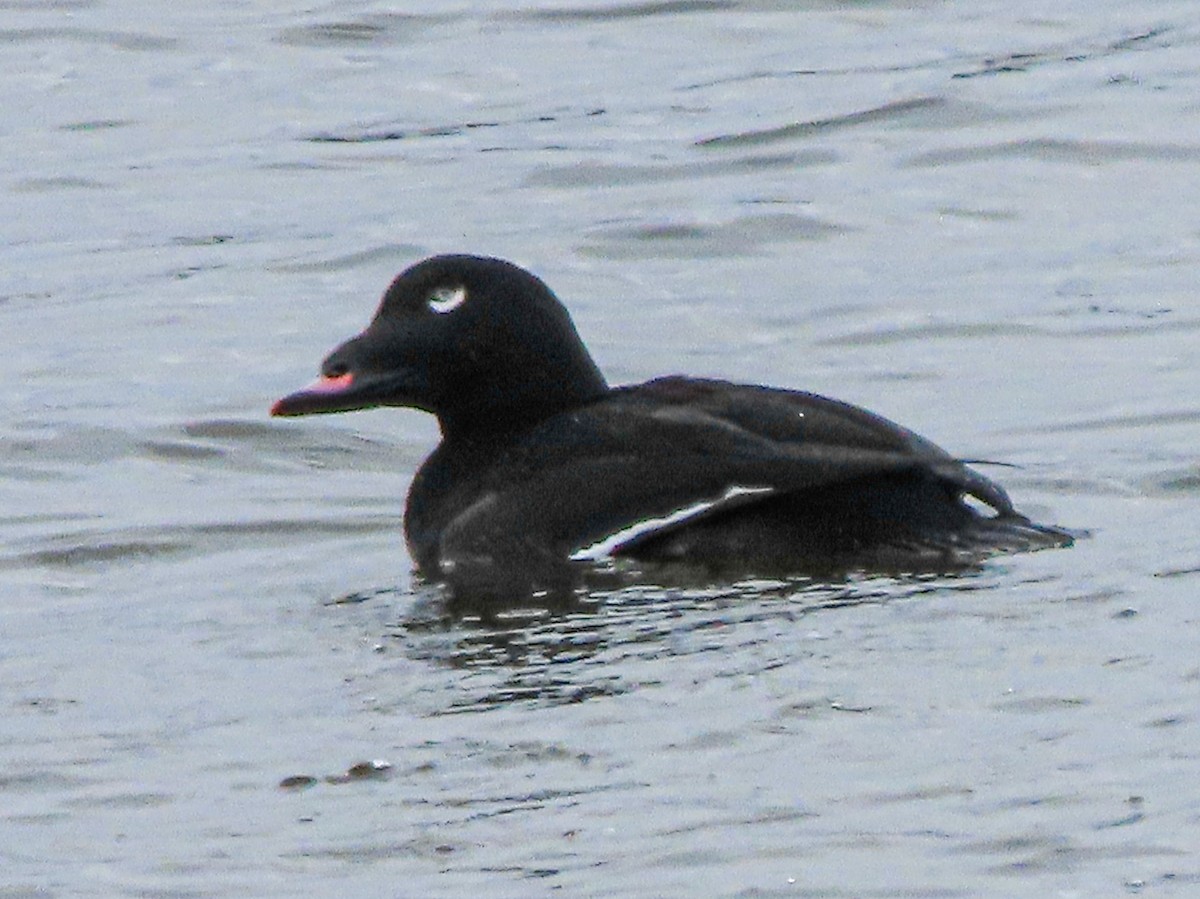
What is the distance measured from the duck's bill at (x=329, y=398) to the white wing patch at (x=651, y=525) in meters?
0.88

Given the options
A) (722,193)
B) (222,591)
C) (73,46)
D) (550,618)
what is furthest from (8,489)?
(73,46)

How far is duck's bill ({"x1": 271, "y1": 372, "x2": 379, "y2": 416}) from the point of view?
832 cm

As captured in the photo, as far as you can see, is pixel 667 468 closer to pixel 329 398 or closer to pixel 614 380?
pixel 329 398

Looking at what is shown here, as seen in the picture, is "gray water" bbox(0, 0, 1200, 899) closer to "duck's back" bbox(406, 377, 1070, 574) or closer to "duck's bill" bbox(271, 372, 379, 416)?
"duck's back" bbox(406, 377, 1070, 574)

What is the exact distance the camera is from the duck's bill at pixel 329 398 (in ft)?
27.3

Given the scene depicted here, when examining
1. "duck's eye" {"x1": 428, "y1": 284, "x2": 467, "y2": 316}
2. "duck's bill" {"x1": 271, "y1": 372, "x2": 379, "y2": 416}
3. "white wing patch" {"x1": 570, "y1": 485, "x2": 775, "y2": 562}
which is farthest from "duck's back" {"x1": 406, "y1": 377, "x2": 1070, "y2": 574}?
"duck's eye" {"x1": 428, "y1": 284, "x2": 467, "y2": 316}

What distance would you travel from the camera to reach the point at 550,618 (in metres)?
7.55

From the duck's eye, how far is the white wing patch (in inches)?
38.4

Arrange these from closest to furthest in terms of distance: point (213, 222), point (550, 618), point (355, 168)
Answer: point (550, 618)
point (213, 222)
point (355, 168)

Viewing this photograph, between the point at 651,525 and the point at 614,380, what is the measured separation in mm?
3674

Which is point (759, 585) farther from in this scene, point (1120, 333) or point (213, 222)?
point (213, 222)

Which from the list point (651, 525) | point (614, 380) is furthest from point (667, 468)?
point (614, 380)

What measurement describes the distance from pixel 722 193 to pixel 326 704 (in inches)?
316

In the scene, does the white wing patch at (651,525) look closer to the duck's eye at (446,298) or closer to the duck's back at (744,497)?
the duck's back at (744,497)
